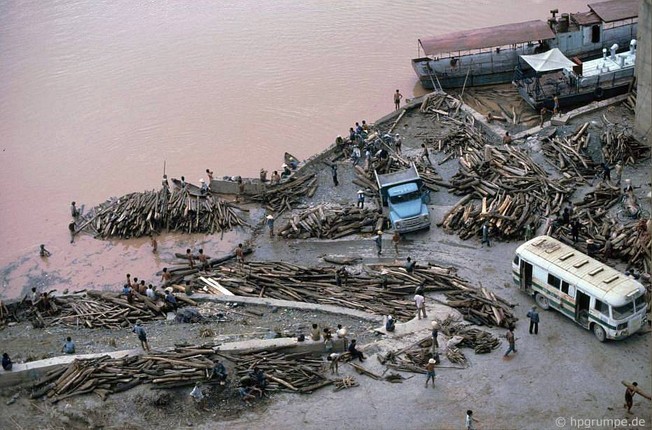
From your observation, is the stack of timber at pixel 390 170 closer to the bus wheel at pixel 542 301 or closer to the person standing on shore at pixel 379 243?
the person standing on shore at pixel 379 243

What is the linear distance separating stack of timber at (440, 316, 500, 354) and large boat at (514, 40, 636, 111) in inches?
655

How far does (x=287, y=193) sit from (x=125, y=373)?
41.7 feet

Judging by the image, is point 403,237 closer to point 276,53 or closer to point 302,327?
point 302,327

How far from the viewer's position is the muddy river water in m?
40.3

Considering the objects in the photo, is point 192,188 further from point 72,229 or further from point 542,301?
point 542,301

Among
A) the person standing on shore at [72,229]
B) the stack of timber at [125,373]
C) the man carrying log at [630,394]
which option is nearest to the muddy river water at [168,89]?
the person standing on shore at [72,229]

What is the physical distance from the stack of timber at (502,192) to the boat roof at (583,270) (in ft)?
12.2

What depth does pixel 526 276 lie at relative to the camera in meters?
27.7

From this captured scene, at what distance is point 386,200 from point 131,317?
10.6m

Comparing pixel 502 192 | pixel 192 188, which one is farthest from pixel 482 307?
pixel 192 188

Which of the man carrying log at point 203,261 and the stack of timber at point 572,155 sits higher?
the stack of timber at point 572,155

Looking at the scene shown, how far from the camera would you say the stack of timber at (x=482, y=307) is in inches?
1057

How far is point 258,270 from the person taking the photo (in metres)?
31.7

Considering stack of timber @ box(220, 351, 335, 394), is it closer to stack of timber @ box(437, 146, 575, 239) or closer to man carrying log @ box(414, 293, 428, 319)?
man carrying log @ box(414, 293, 428, 319)
